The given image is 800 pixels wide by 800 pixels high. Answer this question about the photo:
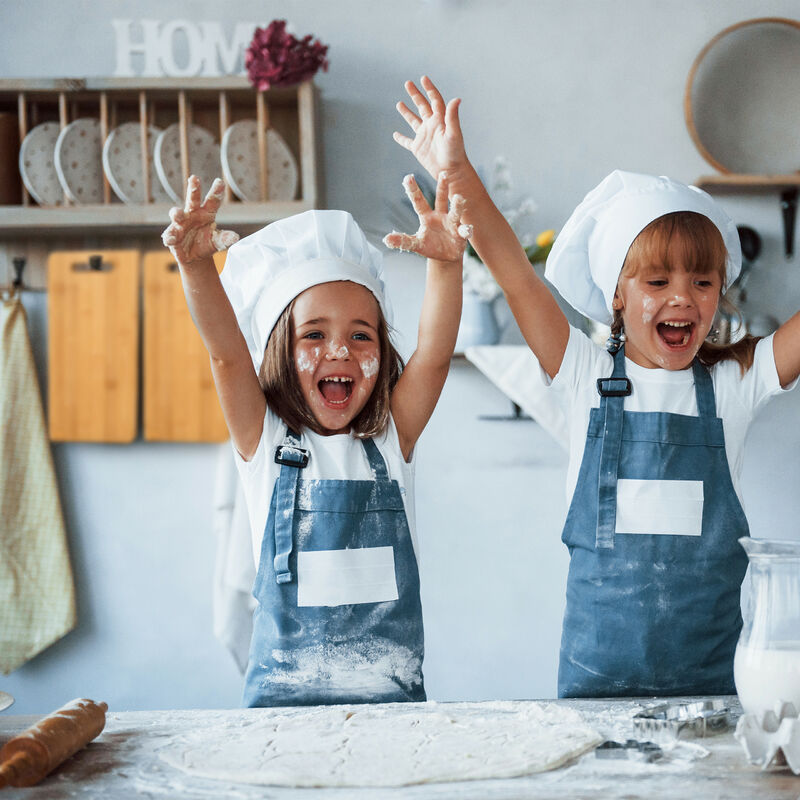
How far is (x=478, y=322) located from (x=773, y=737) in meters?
1.42

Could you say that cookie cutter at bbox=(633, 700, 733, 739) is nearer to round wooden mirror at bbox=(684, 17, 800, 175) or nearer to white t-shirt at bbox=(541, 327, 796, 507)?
white t-shirt at bbox=(541, 327, 796, 507)

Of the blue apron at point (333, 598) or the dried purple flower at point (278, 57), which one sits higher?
the dried purple flower at point (278, 57)

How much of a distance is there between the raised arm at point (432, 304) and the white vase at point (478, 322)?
78 cm

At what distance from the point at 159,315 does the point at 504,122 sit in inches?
38.2

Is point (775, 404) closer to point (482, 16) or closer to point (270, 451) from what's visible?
point (482, 16)

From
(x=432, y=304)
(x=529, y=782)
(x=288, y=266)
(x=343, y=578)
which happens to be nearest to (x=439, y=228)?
(x=432, y=304)

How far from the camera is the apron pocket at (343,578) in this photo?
1.15 meters

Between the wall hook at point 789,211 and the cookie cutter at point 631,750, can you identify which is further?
the wall hook at point 789,211

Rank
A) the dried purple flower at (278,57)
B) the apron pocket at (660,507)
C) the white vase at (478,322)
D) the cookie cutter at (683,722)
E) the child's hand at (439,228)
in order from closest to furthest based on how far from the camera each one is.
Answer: the cookie cutter at (683,722), the child's hand at (439,228), the apron pocket at (660,507), the dried purple flower at (278,57), the white vase at (478,322)

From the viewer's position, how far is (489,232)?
51.4 inches

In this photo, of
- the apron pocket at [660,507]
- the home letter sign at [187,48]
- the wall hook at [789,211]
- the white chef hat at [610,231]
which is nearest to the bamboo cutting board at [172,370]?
the home letter sign at [187,48]

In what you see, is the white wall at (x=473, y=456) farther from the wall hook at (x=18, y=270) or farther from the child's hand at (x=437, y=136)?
the child's hand at (x=437, y=136)

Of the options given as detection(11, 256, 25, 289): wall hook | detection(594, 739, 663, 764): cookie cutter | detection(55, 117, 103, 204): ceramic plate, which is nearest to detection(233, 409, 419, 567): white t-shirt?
detection(594, 739, 663, 764): cookie cutter

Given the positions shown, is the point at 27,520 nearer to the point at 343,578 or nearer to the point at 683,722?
the point at 343,578
